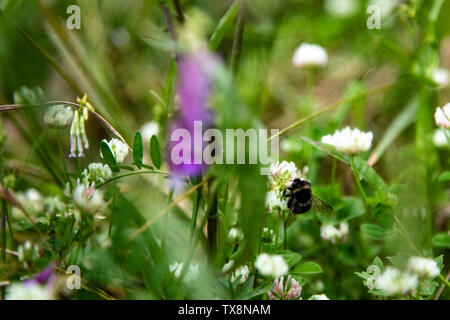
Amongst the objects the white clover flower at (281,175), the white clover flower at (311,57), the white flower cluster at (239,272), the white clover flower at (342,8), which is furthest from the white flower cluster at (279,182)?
the white clover flower at (342,8)

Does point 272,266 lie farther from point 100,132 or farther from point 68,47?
point 100,132

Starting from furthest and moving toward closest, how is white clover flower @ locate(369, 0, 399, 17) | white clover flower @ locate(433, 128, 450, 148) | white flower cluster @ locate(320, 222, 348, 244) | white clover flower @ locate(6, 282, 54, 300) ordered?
white clover flower @ locate(369, 0, 399, 17), white clover flower @ locate(433, 128, 450, 148), white flower cluster @ locate(320, 222, 348, 244), white clover flower @ locate(6, 282, 54, 300)

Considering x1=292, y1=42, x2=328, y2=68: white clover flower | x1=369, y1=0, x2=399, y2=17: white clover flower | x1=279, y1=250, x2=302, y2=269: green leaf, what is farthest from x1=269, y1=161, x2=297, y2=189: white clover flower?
x1=369, y1=0, x2=399, y2=17: white clover flower

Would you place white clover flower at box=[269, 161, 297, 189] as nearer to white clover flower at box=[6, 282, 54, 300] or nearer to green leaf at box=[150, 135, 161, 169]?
green leaf at box=[150, 135, 161, 169]

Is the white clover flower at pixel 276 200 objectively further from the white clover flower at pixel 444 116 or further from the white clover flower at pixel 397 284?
the white clover flower at pixel 444 116

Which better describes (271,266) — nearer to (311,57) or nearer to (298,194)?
(298,194)
